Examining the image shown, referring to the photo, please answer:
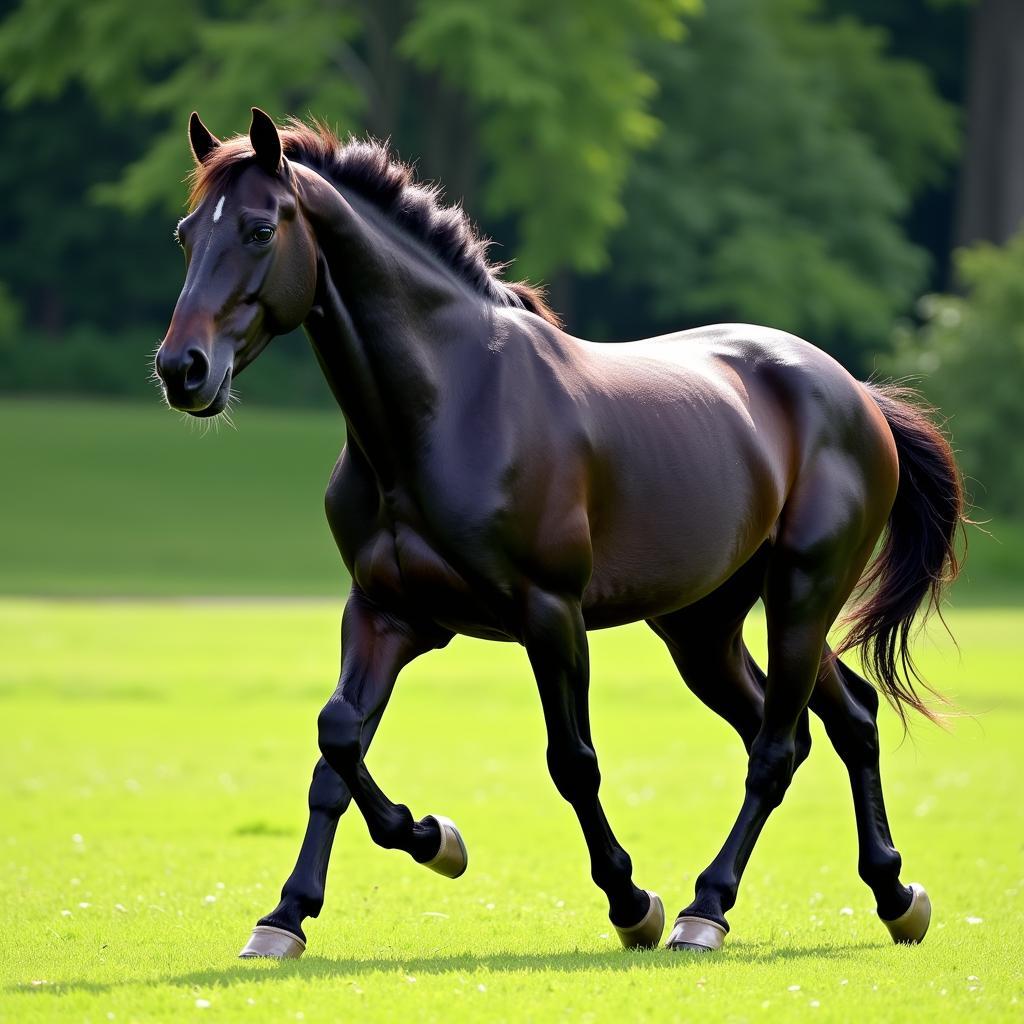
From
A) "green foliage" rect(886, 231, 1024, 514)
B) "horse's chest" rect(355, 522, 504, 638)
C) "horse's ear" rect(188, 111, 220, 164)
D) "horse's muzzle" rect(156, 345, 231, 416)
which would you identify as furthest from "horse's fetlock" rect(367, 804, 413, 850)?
"green foliage" rect(886, 231, 1024, 514)

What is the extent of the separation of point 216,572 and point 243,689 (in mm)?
12716

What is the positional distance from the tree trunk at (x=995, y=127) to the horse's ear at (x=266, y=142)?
41.0 meters

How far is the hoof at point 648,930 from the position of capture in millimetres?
6438

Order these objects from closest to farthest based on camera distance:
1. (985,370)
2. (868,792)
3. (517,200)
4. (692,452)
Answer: (692,452) → (868,792) → (985,370) → (517,200)

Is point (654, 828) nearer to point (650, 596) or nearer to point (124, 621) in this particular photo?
point (650, 596)

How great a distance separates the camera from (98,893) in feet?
26.3

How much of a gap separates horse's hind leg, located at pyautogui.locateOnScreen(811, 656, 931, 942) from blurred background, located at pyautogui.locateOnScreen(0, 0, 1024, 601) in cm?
2034

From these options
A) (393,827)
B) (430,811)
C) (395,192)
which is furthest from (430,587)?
(430,811)

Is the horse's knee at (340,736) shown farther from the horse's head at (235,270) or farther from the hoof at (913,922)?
the hoof at (913,922)

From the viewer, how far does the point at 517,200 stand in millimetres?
36562

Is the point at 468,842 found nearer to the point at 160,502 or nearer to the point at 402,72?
the point at 160,502

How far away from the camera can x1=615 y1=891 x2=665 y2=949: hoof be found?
644 centimetres

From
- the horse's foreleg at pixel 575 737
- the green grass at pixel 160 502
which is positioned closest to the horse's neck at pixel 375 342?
the horse's foreleg at pixel 575 737

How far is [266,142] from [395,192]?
747 mm
